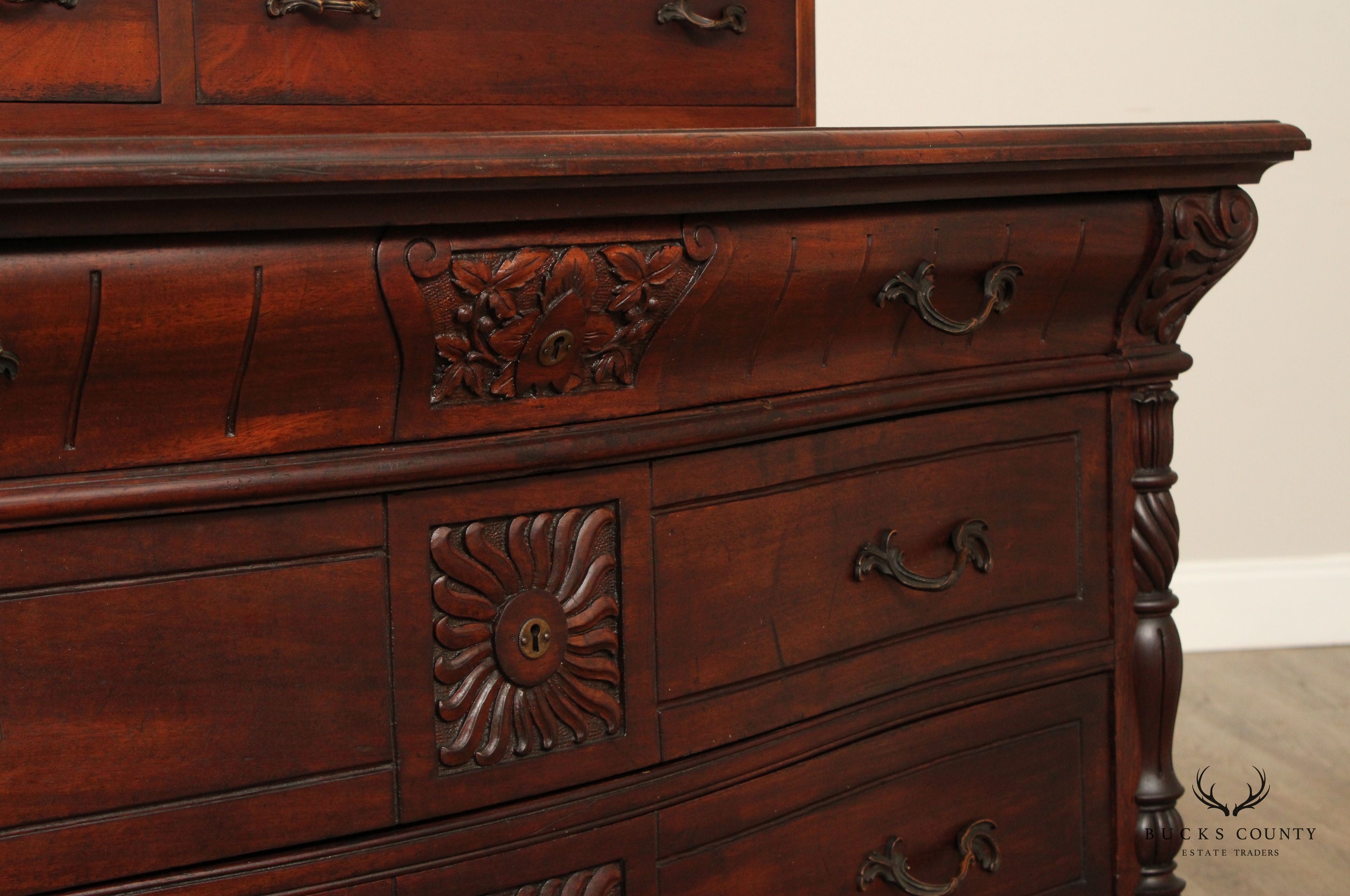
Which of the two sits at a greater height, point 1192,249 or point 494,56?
point 494,56

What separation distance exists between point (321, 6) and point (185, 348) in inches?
14.9

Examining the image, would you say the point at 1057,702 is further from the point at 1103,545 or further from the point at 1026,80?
the point at 1026,80

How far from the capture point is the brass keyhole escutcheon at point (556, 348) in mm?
897

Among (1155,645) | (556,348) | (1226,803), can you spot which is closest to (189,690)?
(556,348)

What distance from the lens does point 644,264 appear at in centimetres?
91

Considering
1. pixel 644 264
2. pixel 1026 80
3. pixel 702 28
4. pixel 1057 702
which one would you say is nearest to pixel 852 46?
pixel 1026 80

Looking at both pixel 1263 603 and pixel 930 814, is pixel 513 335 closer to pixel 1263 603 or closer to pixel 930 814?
pixel 930 814

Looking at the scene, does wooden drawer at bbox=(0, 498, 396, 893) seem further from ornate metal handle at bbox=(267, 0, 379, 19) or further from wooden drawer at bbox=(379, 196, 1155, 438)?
ornate metal handle at bbox=(267, 0, 379, 19)

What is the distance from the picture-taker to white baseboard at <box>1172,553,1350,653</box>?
282 cm

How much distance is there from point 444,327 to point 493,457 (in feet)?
0.32

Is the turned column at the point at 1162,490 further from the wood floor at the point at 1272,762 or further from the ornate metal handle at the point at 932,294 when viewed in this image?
the wood floor at the point at 1272,762

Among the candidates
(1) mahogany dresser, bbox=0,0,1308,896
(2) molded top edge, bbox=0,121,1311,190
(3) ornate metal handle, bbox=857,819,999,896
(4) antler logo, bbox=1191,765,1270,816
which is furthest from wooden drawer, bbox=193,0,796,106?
(4) antler logo, bbox=1191,765,1270,816

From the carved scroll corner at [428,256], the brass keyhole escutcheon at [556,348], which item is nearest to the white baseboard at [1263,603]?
the brass keyhole escutcheon at [556,348]

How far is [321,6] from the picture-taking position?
103cm
